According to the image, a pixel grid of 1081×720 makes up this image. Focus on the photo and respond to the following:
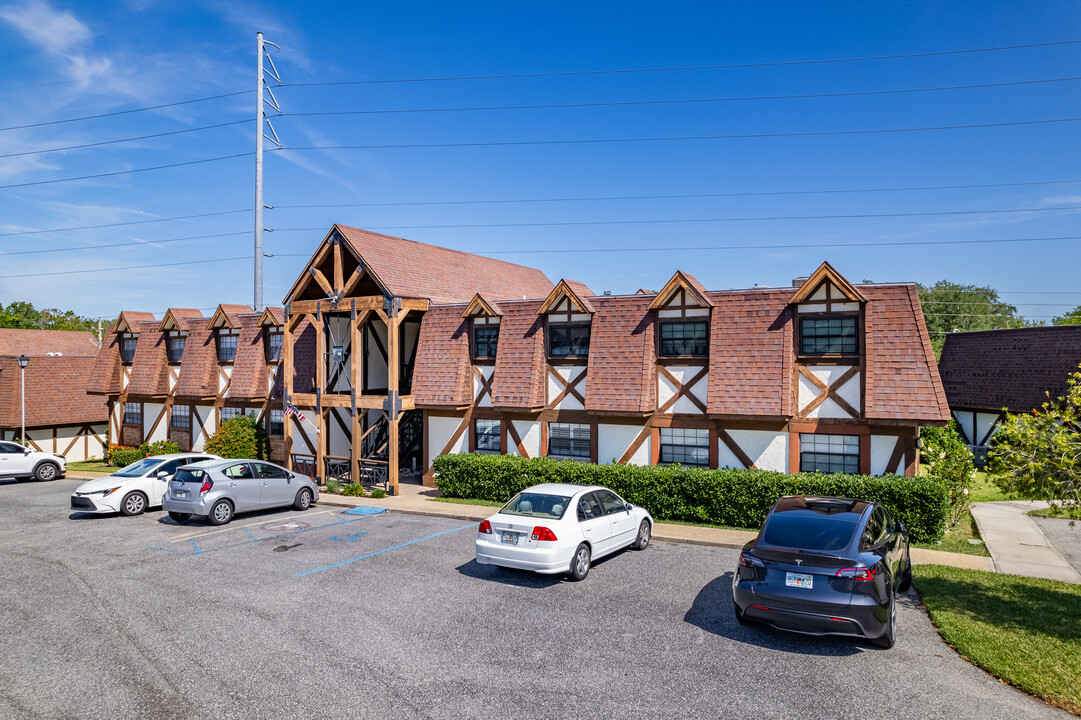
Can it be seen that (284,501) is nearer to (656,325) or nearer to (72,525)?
(72,525)

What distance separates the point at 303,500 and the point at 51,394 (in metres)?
25.2

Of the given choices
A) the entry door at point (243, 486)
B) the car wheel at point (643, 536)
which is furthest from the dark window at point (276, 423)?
the car wheel at point (643, 536)

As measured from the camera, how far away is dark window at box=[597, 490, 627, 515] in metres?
12.4

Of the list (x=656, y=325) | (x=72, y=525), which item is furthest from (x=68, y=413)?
(x=656, y=325)

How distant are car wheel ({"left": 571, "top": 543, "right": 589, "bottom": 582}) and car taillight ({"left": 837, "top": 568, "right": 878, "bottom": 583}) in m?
4.60

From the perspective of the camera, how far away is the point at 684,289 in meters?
17.8

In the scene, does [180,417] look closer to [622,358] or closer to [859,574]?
[622,358]

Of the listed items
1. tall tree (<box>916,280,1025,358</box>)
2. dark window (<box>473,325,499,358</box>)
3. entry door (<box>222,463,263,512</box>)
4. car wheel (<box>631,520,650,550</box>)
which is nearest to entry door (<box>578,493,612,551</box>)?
car wheel (<box>631,520,650,550</box>)

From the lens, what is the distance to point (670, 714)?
6688 mm

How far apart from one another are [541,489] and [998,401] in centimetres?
2501

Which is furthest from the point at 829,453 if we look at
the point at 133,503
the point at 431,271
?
the point at 133,503

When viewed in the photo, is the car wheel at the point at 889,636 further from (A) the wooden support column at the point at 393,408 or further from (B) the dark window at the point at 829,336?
(A) the wooden support column at the point at 393,408

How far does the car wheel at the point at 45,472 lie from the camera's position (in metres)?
25.2

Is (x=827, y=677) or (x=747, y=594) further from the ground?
(x=747, y=594)
